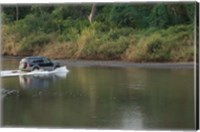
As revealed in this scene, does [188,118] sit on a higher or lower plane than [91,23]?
lower

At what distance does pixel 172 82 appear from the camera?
9.59m

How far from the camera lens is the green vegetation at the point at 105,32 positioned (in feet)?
38.0

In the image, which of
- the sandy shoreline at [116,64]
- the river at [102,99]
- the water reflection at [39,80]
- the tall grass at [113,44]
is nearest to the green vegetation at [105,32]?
the tall grass at [113,44]

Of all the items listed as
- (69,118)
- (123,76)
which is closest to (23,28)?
(123,76)

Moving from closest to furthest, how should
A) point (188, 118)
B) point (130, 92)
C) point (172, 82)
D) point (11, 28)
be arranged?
point (188, 118) → point (130, 92) → point (172, 82) → point (11, 28)

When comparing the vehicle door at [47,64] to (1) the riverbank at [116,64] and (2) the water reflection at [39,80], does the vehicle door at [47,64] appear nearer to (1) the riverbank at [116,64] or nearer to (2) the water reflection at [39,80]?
(2) the water reflection at [39,80]

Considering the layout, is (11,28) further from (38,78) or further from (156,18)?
(156,18)

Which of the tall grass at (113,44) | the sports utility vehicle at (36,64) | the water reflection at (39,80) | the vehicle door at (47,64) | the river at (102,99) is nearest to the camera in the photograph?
the river at (102,99)

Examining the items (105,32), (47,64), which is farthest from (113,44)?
(47,64)

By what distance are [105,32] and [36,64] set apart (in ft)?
8.69

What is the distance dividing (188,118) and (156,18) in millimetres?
6809

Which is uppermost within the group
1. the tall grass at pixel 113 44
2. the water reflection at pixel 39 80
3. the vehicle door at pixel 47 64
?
the tall grass at pixel 113 44

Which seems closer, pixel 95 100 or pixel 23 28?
pixel 95 100

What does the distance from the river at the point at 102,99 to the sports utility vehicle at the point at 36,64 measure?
230 millimetres
